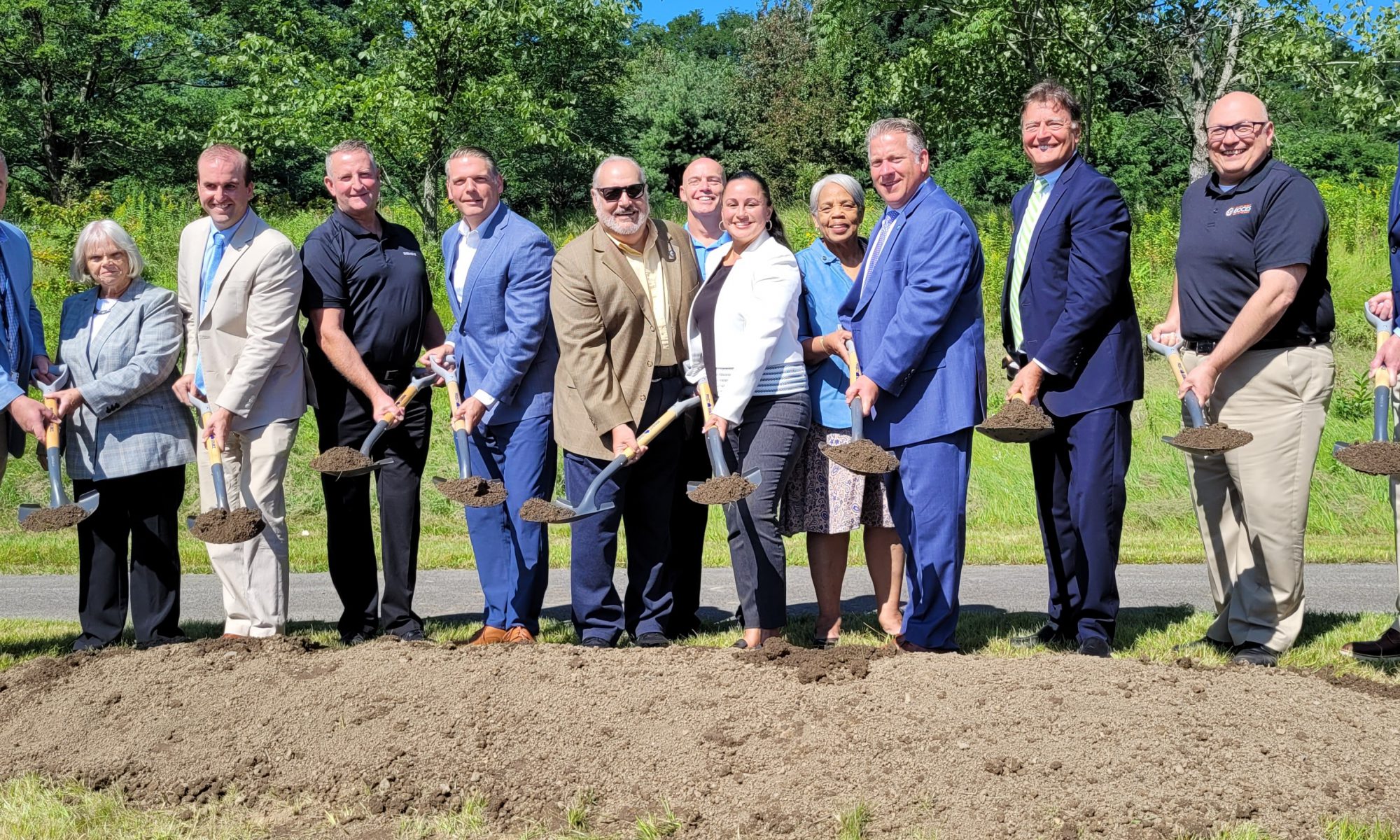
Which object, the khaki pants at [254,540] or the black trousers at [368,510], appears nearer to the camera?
the khaki pants at [254,540]

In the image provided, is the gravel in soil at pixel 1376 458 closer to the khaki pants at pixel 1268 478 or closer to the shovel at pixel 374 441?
the khaki pants at pixel 1268 478

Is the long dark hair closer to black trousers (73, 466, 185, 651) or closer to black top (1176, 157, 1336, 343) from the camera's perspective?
black top (1176, 157, 1336, 343)

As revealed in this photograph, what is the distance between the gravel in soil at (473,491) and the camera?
16.9ft

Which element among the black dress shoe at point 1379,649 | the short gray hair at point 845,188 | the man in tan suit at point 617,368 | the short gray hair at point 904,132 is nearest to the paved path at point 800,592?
the man in tan suit at point 617,368

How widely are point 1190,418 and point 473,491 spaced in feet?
9.75

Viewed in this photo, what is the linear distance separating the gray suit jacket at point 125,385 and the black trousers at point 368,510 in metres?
0.71

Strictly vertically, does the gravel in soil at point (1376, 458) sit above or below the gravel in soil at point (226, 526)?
above

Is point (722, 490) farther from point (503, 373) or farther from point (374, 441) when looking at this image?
point (374, 441)

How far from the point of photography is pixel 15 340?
5730mm

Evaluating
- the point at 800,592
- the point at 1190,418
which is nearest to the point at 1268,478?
the point at 1190,418

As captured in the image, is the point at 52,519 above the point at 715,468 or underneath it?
underneath

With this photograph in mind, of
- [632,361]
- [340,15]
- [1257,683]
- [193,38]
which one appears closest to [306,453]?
[632,361]

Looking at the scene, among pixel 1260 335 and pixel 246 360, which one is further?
pixel 246 360

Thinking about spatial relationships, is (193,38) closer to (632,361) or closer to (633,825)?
(632,361)
